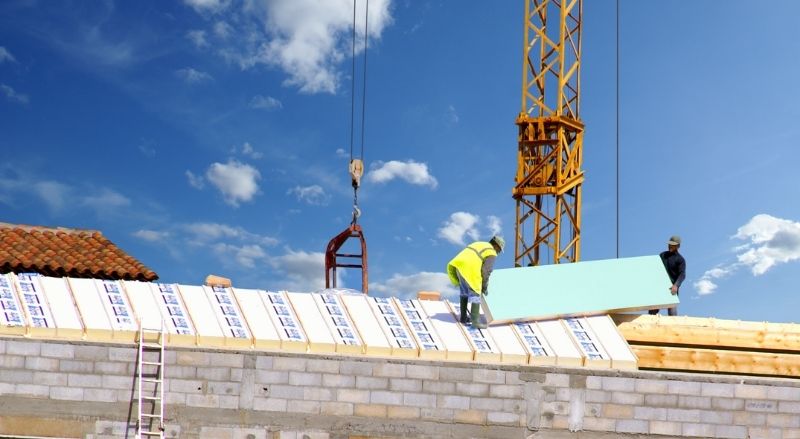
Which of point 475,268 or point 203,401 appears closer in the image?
point 203,401

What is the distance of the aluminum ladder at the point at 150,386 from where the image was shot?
38.0ft

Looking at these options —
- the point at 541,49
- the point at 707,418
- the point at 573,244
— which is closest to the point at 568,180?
the point at 573,244

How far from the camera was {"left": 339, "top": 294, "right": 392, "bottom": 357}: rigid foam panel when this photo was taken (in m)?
12.5

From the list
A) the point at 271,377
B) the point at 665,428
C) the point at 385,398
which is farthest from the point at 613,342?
the point at 271,377

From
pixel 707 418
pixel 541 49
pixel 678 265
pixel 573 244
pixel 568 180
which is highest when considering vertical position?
pixel 541 49

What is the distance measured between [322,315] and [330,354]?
3.50ft

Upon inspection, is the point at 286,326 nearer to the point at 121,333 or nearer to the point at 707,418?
the point at 121,333

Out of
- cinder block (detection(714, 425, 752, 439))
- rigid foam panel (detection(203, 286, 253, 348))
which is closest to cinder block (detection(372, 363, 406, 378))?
rigid foam panel (detection(203, 286, 253, 348))

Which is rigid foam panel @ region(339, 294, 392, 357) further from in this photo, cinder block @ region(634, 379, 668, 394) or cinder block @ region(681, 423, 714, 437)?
cinder block @ region(681, 423, 714, 437)

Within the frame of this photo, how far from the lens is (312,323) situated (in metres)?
12.9

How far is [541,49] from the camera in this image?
119 ft

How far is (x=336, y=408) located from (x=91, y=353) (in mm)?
3440

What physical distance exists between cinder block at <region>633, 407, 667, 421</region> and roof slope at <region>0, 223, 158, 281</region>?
1231 cm

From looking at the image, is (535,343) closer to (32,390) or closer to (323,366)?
(323,366)
